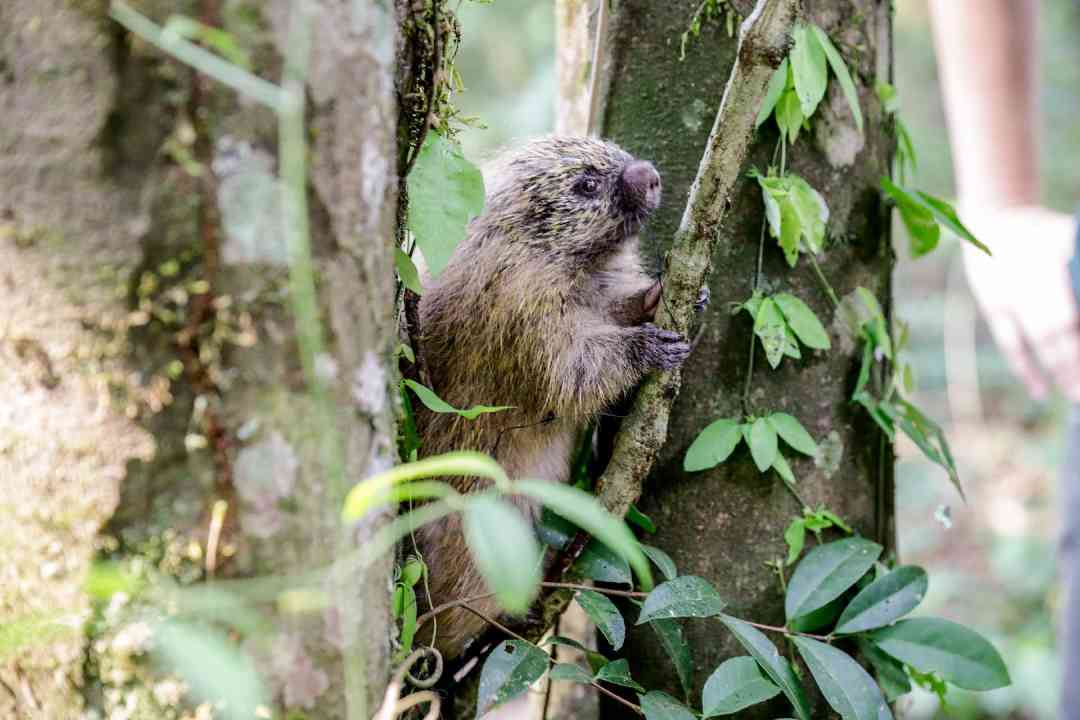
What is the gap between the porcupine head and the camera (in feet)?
8.05

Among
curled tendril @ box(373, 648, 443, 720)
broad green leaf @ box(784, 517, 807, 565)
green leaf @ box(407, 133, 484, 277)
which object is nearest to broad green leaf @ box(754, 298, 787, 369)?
broad green leaf @ box(784, 517, 807, 565)

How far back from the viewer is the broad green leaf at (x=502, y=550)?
0.87m

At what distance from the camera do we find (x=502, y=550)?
35.9 inches

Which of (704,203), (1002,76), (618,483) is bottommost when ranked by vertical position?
(618,483)

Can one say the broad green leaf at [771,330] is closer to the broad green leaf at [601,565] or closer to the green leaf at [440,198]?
the broad green leaf at [601,565]

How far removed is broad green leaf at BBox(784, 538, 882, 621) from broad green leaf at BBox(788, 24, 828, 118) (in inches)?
38.6

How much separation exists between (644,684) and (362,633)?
119 cm

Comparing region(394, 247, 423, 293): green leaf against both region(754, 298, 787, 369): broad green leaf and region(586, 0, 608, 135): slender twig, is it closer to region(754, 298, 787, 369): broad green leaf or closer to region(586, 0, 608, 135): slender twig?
region(754, 298, 787, 369): broad green leaf

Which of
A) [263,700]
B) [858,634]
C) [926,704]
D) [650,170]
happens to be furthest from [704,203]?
[926,704]

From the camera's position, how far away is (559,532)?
7.11ft

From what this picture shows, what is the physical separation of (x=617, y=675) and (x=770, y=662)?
30 centimetres

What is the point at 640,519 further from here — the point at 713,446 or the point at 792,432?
the point at 792,432

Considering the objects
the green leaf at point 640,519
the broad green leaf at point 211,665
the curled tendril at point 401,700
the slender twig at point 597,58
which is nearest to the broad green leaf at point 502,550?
the broad green leaf at point 211,665

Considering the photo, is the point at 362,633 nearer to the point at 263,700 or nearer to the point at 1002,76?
the point at 263,700
